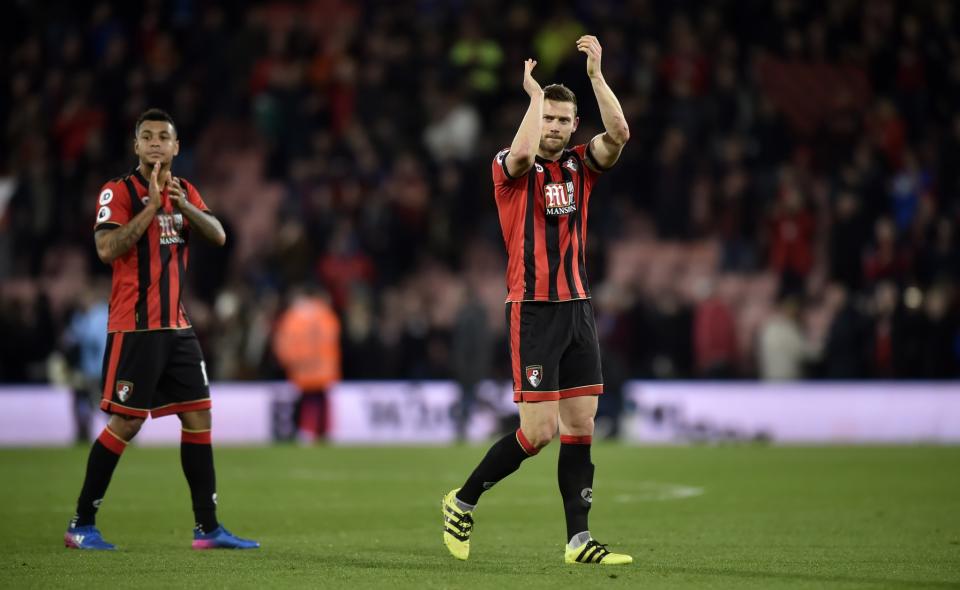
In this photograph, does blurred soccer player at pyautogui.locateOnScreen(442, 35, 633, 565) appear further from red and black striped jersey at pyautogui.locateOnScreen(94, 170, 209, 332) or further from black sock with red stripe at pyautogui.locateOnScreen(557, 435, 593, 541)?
red and black striped jersey at pyautogui.locateOnScreen(94, 170, 209, 332)

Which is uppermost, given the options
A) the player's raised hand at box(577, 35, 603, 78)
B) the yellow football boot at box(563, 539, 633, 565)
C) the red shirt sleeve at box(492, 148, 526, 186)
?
the player's raised hand at box(577, 35, 603, 78)

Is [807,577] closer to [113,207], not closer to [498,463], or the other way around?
[498,463]

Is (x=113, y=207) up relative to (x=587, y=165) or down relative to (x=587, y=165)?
down

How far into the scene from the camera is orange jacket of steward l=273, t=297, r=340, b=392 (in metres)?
19.6

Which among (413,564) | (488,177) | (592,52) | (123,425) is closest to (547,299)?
(592,52)

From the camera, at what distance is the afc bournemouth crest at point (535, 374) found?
8.02 m

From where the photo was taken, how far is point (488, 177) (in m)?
22.2

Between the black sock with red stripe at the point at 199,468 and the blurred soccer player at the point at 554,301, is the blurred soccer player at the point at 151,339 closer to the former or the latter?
the black sock with red stripe at the point at 199,468

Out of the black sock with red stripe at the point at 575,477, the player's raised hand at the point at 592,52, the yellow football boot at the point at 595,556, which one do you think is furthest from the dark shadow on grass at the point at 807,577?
the player's raised hand at the point at 592,52

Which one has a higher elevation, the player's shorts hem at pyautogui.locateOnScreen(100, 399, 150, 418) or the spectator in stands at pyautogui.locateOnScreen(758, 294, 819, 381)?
the player's shorts hem at pyautogui.locateOnScreen(100, 399, 150, 418)

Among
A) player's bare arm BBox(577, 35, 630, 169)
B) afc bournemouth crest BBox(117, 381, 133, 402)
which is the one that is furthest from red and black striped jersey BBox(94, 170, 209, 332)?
player's bare arm BBox(577, 35, 630, 169)

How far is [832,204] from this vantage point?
21.5 meters

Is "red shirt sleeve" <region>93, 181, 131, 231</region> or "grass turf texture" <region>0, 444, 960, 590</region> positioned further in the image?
"red shirt sleeve" <region>93, 181, 131, 231</region>

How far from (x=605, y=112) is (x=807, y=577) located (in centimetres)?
260
